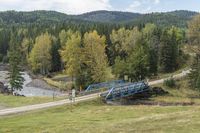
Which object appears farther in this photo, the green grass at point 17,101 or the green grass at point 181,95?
the green grass at point 181,95

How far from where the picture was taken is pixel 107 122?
29.9 m

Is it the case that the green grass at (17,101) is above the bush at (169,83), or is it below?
above

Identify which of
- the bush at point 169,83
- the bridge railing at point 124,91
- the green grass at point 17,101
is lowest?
the bush at point 169,83

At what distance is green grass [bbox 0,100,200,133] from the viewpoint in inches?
1024

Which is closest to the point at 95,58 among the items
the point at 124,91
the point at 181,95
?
the point at 181,95

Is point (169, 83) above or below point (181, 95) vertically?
above

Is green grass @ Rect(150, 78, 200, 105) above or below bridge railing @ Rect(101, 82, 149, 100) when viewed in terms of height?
below

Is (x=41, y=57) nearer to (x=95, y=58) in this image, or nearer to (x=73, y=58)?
(x=73, y=58)

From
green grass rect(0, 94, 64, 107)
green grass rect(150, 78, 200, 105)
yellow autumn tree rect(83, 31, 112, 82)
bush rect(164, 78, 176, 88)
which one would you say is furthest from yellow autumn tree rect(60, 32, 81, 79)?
green grass rect(0, 94, 64, 107)

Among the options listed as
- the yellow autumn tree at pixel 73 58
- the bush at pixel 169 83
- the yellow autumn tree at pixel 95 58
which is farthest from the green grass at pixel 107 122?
the yellow autumn tree at pixel 73 58

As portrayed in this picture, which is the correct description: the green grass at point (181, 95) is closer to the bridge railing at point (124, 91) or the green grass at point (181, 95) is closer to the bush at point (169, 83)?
the bush at point (169, 83)

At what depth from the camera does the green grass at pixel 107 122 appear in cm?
2602

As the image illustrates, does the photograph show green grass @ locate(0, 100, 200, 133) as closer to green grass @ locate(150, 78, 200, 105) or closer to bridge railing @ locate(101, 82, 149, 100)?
bridge railing @ locate(101, 82, 149, 100)

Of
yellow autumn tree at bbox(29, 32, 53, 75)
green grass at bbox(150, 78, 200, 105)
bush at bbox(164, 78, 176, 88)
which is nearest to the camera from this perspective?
green grass at bbox(150, 78, 200, 105)
